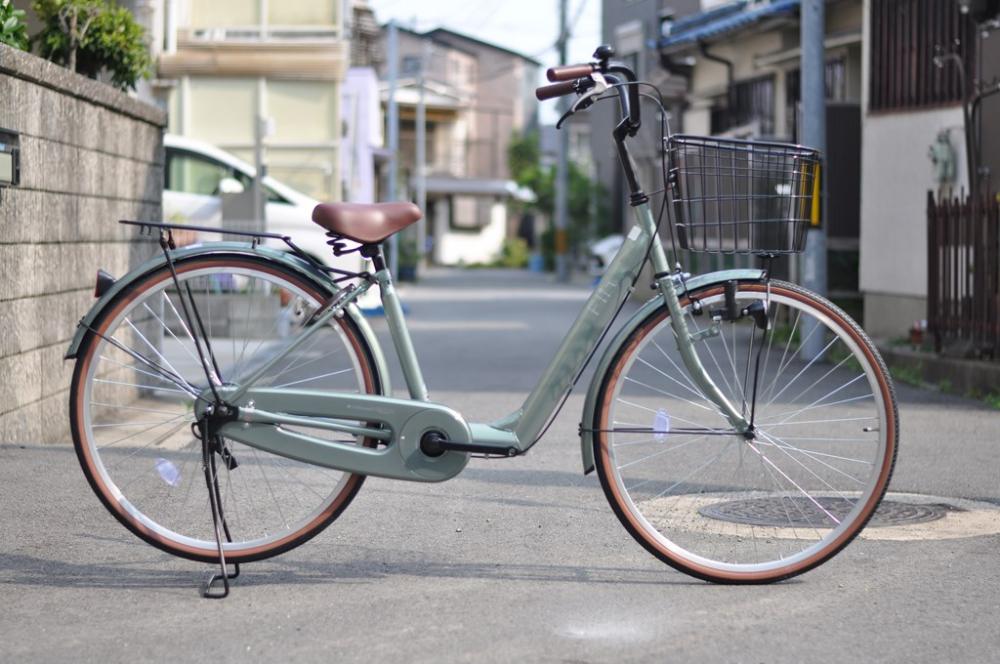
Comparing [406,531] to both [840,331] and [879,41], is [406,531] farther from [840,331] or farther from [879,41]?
[879,41]

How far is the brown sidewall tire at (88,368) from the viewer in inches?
159

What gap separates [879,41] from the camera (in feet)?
47.0

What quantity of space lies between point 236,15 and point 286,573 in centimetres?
1776

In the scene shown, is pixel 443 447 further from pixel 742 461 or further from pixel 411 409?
pixel 742 461

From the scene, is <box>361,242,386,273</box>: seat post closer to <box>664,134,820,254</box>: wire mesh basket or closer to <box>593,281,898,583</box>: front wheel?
<box>593,281,898,583</box>: front wheel

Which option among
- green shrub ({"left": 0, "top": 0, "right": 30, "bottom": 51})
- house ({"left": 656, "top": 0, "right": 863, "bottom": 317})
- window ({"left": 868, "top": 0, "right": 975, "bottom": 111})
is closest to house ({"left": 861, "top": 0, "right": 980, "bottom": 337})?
window ({"left": 868, "top": 0, "right": 975, "bottom": 111})

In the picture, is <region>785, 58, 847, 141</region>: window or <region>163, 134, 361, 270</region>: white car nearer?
<region>163, 134, 361, 270</region>: white car

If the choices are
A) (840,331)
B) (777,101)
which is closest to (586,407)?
(840,331)

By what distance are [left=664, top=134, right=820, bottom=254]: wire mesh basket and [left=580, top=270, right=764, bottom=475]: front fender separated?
0.32ft

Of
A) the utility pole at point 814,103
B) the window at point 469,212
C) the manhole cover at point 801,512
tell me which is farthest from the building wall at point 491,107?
the manhole cover at point 801,512

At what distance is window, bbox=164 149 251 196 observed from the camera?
15.8 m

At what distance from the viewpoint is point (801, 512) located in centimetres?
491

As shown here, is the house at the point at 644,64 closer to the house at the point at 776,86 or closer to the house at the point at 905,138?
the house at the point at 776,86

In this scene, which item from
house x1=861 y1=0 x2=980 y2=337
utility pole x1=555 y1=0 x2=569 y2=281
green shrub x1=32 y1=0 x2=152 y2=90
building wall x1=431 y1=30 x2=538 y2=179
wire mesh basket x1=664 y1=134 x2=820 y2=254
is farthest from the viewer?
building wall x1=431 y1=30 x2=538 y2=179
